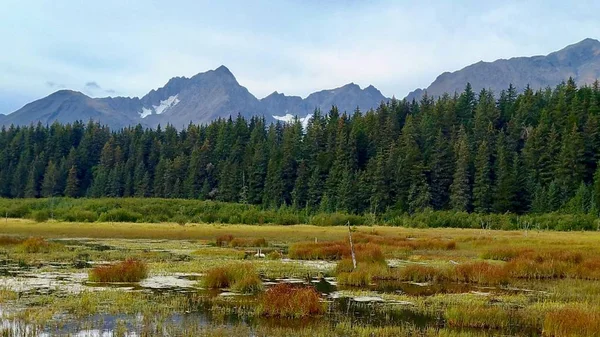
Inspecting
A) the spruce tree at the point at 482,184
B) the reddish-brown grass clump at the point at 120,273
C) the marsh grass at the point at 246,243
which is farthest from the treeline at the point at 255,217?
the reddish-brown grass clump at the point at 120,273

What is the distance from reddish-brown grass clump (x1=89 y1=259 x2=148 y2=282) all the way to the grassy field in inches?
2.2

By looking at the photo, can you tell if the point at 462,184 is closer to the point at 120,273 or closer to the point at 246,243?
the point at 246,243

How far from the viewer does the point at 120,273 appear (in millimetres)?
27922

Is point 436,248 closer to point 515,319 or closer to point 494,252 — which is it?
point 494,252

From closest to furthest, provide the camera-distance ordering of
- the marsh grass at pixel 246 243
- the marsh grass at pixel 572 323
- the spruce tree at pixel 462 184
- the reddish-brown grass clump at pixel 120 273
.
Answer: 1. the marsh grass at pixel 572 323
2. the reddish-brown grass clump at pixel 120 273
3. the marsh grass at pixel 246 243
4. the spruce tree at pixel 462 184

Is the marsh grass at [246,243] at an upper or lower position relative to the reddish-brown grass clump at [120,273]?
lower

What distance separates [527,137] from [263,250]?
81439mm

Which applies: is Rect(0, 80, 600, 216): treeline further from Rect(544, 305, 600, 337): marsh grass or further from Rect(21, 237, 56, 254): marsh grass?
Rect(21, 237, 56, 254): marsh grass

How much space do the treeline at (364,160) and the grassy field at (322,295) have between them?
2226 inches

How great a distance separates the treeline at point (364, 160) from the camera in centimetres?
10144

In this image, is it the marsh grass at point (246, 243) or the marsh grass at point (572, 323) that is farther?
the marsh grass at point (246, 243)

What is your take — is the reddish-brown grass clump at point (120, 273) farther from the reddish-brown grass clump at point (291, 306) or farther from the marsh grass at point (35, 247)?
the marsh grass at point (35, 247)

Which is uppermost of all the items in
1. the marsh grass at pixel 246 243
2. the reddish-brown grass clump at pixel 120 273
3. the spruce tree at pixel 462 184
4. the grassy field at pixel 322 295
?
the spruce tree at pixel 462 184

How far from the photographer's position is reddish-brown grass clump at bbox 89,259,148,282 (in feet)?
90.2
